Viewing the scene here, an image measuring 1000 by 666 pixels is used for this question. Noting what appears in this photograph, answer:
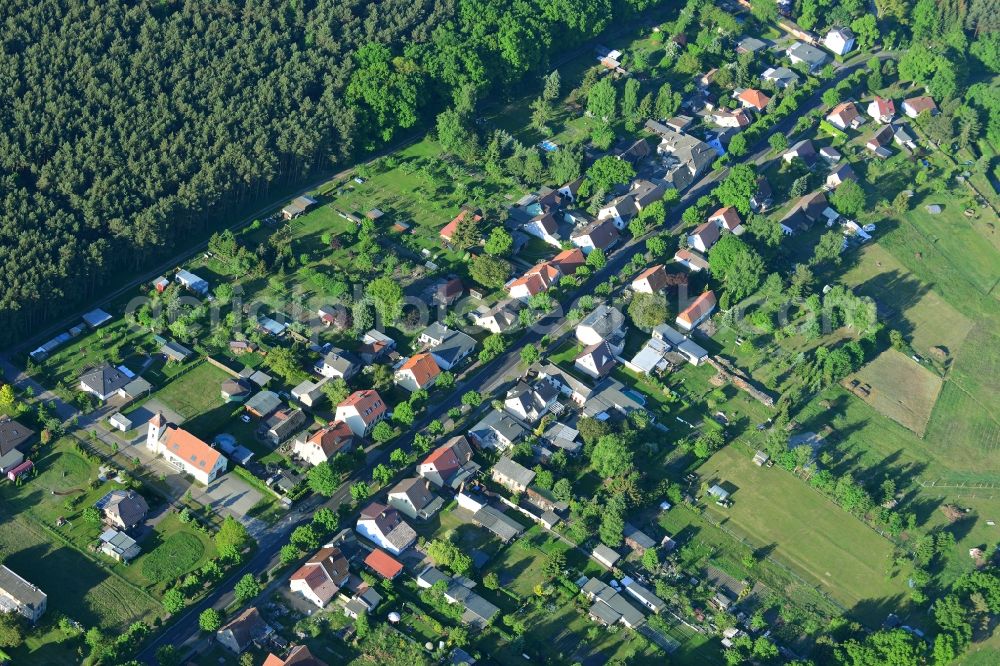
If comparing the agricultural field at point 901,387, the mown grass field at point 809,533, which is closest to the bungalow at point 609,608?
the mown grass field at point 809,533

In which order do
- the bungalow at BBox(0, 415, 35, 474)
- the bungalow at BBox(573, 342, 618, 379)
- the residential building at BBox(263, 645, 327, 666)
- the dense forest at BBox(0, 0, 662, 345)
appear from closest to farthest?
the residential building at BBox(263, 645, 327, 666) → the bungalow at BBox(0, 415, 35, 474) → the bungalow at BBox(573, 342, 618, 379) → the dense forest at BBox(0, 0, 662, 345)

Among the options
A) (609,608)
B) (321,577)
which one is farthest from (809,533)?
(321,577)

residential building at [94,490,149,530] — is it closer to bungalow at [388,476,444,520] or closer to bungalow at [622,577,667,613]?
bungalow at [388,476,444,520]

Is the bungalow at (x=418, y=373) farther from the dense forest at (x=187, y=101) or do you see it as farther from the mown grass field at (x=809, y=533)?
the dense forest at (x=187, y=101)

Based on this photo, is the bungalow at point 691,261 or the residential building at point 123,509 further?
the bungalow at point 691,261

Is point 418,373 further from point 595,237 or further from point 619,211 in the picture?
point 619,211

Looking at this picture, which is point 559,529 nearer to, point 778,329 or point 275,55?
point 778,329

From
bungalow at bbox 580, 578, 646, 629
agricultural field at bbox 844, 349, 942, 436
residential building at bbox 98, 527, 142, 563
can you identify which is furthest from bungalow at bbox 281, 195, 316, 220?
agricultural field at bbox 844, 349, 942, 436

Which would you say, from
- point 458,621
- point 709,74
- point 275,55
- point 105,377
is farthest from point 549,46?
point 458,621
